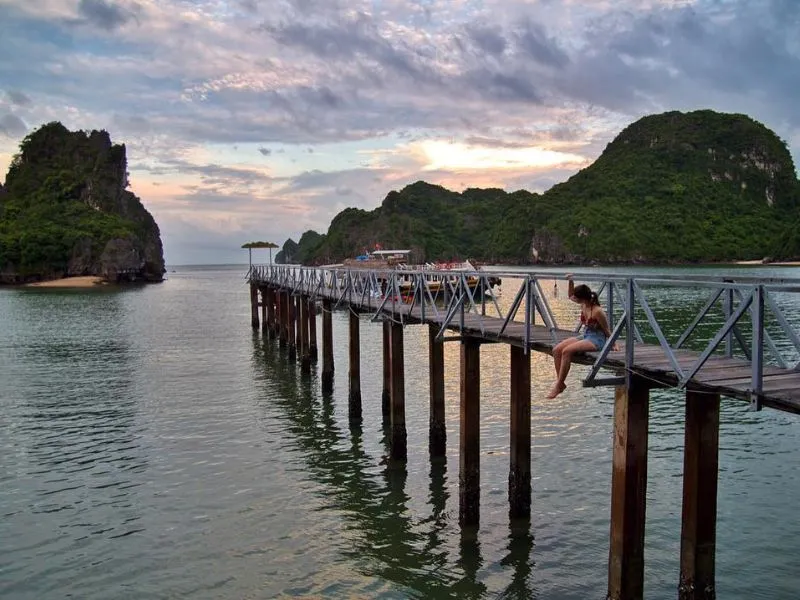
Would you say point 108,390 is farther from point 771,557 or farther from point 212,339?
point 771,557

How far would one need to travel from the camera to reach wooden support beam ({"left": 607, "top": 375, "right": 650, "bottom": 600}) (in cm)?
793

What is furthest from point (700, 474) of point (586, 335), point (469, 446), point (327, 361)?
point (327, 361)

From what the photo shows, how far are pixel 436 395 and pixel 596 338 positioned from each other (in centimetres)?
673

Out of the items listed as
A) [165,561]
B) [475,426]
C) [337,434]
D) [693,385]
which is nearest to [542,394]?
[337,434]

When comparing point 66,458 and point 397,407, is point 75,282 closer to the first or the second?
point 66,458

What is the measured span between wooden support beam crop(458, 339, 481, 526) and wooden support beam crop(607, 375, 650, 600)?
4482mm

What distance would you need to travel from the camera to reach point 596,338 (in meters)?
9.30

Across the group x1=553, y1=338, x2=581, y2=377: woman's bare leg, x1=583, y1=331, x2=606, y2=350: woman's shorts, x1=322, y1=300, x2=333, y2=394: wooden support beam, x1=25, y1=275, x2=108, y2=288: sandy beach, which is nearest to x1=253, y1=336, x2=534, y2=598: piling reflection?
x1=553, y1=338, x2=581, y2=377: woman's bare leg

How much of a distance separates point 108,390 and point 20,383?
4323 mm

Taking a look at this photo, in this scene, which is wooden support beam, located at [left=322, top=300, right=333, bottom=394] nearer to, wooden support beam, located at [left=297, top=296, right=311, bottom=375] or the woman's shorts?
wooden support beam, located at [left=297, top=296, right=311, bottom=375]

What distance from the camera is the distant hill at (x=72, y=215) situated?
131m

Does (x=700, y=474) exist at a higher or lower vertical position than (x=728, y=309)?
lower

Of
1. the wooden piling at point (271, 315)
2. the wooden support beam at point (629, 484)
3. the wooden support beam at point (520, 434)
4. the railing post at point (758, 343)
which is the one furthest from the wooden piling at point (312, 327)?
the railing post at point (758, 343)

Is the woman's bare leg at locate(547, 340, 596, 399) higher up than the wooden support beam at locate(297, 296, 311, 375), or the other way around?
the woman's bare leg at locate(547, 340, 596, 399)
